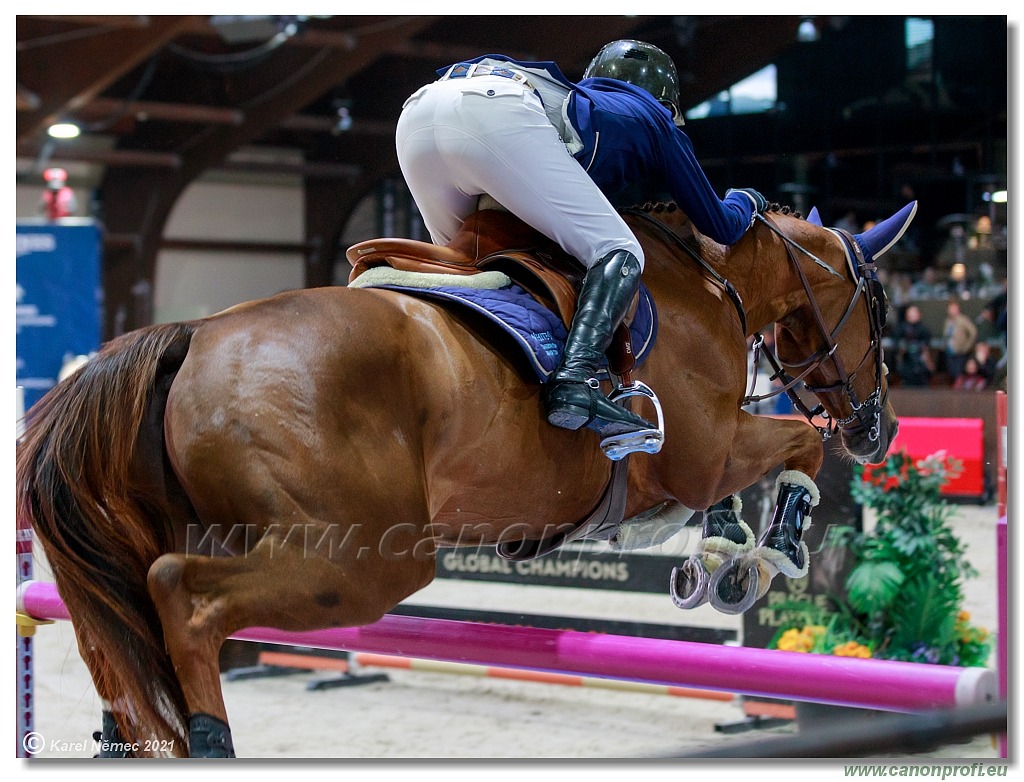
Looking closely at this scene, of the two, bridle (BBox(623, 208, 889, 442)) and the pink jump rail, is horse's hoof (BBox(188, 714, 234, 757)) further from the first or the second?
bridle (BBox(623, 208, 889, 442))

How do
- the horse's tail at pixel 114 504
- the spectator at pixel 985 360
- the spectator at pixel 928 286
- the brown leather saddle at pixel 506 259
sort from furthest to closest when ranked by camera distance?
1. the spectator at pixel 928 286
2. the spectator at pixel 985 360
3. the brown leather saddle at pixel 506 259
4. the horse's tail at pixel 114 504

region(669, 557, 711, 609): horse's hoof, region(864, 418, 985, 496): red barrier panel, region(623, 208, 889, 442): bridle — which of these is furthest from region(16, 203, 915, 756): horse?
region(864, 418, 985, 496): red barrier panel

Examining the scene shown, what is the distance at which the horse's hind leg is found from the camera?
5.01 ft

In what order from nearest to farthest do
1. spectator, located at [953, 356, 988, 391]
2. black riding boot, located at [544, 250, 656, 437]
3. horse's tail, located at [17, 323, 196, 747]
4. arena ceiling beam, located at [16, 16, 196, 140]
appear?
horse's tail, located at [17, 323, 196, 747] → black riding boot, located at [544, 250, 656, 437] → spectator, located at [953, 356, 988, 391] → arena ceiling beam, located at [16, 16, 196, 140]

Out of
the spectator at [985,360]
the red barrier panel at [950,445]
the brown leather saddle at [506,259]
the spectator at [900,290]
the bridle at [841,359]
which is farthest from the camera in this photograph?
the spectator at [900,290]

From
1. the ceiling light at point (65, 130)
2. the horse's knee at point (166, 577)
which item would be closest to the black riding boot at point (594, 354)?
the horse's knee at point (166, 577)

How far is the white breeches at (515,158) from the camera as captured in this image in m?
1.96

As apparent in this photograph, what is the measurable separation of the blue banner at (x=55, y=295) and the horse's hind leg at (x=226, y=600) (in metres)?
4.01

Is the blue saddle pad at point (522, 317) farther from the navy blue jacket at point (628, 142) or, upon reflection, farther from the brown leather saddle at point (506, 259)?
the navy blue jacket at point (628, 142)

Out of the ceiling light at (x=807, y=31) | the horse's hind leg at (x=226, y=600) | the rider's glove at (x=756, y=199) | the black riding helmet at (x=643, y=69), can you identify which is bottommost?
the horse's hind leg at (x=226, y=600)

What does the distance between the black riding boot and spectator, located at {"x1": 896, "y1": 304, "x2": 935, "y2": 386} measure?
12.2 ft

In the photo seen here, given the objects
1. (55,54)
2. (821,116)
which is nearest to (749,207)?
(821,116)

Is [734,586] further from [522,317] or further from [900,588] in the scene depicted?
[900,588]

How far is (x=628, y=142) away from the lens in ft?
6.97
